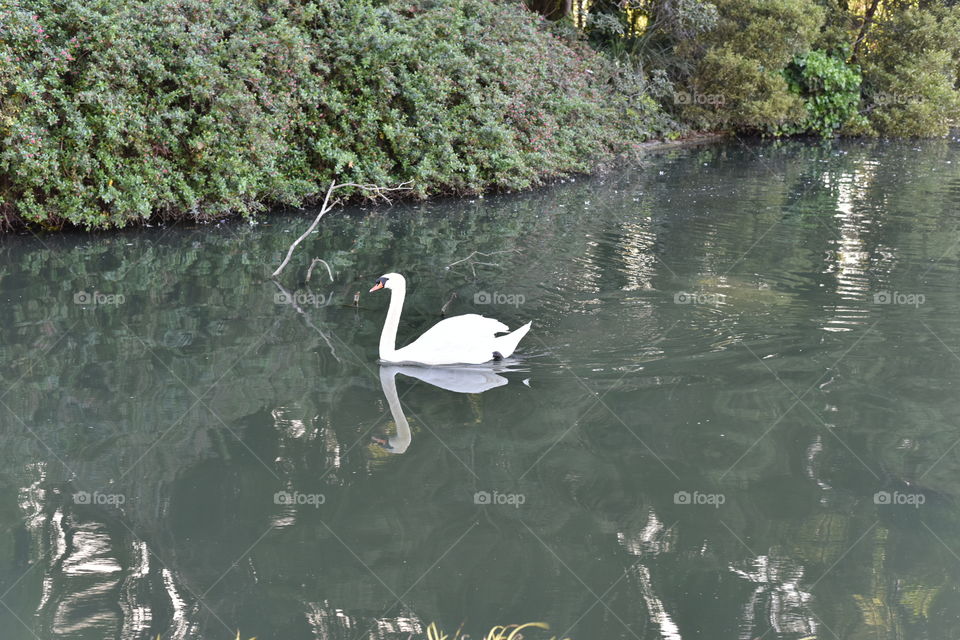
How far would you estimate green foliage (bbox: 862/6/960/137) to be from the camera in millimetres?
24109

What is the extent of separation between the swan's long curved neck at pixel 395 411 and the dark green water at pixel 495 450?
0.03 meters

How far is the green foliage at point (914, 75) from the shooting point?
24109 millimetres

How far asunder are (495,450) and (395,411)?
0.97m

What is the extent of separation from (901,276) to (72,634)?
852 centimetres

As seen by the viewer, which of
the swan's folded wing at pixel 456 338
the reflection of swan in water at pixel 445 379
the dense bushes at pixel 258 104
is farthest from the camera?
the dense bushes at pixel 258 104

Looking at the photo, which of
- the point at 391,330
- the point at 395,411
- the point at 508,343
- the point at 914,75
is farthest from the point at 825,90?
the point at 395,411

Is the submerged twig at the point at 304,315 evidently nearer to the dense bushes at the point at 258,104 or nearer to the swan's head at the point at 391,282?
the swan's head at the point at 391,282

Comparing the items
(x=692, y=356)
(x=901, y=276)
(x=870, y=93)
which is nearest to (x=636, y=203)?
(x=901, y=276)

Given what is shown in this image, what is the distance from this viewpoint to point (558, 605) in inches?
172

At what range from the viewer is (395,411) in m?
6.60

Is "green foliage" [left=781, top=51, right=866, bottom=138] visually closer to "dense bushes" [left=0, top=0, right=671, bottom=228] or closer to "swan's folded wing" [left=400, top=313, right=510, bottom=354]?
"dense bushes" [left=0, top=0, right=671, bottom=228]

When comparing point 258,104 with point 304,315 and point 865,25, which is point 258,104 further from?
point 865,25

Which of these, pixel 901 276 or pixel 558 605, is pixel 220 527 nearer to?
pixel 558 605

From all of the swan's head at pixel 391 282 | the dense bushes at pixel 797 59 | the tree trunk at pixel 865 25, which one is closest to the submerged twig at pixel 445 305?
the swan's head at pixel 391 282
